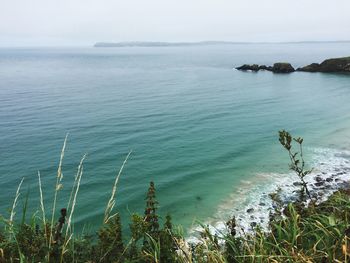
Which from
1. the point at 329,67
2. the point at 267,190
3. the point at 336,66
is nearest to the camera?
the point at 267,190

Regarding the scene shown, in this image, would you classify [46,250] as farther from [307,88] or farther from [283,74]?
[283,74]

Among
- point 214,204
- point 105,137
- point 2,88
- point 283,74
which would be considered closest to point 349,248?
point 214,204

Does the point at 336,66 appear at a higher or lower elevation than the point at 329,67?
higher

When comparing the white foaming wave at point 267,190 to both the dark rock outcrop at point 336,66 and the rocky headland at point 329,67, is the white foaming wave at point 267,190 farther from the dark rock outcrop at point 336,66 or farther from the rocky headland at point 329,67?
the dark rock outcrop at point 336,66

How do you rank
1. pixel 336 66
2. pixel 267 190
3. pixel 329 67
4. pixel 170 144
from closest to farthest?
pixel 267 190 → pixel 170 144 → pixel 336 66 → pixel 329 67

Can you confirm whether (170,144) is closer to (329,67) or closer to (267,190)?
(267,190)

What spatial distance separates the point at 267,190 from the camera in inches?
717

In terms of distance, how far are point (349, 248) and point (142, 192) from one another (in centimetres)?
1422

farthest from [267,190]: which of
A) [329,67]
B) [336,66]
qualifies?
[336,66]

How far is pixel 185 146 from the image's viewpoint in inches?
1016

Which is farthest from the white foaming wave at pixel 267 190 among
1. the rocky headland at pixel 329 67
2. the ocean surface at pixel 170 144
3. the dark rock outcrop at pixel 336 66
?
the dark rock outcrop at pixel 336 66

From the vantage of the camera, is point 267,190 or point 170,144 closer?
point 267,190

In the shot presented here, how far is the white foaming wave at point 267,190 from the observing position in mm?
15117

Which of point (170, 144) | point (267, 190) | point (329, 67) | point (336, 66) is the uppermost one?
point (336, 66)
